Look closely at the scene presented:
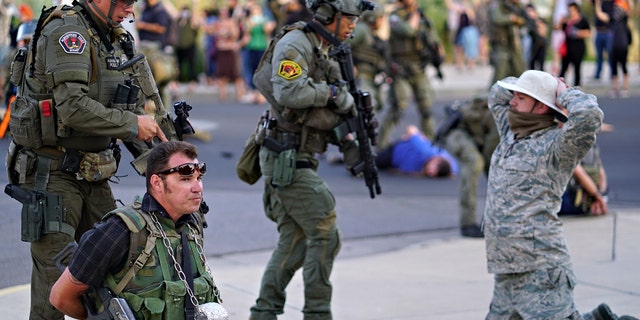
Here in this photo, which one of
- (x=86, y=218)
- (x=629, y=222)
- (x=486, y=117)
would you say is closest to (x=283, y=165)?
(x=86, y=218)

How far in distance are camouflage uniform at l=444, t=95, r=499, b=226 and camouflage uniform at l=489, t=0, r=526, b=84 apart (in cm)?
622

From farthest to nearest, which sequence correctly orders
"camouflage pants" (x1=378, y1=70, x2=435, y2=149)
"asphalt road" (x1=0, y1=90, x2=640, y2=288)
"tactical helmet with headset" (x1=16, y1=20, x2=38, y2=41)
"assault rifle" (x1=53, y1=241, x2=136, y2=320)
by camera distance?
1. "camouflage pants" (x1=378, y1=70, x2=435, y2=149)
2. "asphalt road" (x1=0, y1=90, x2=640, y2=288)
3. "tactical helmet with headset" (x1=16, y1=20, x2=38, y2=41)
4. "assault rifle" (x1=53, y1=241, x2=136, y2=320)

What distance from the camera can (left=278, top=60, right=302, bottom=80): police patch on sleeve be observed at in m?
6.27

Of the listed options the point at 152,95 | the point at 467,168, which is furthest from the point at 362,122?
the point at 467,168

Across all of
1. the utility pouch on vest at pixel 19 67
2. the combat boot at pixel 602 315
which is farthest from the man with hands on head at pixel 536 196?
the utility pouch on vest at pixel 19 67

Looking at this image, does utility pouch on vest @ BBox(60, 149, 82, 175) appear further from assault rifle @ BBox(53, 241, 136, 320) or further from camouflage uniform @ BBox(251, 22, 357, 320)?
camouflage uniform @ BBox(251, 22, 357, 320)

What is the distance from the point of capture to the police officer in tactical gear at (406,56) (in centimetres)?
1382

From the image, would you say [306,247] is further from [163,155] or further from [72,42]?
[163,155]

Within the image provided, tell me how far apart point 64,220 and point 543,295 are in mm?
2360

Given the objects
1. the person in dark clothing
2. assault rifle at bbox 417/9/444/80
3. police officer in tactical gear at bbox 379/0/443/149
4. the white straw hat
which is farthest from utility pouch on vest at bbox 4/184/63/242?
the person in dark clothing

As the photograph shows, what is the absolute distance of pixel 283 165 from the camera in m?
6.38

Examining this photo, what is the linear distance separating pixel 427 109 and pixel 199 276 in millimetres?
10160

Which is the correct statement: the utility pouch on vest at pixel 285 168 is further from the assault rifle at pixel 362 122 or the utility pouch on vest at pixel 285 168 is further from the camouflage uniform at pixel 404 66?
the camouflage uniform at pixel 404 66

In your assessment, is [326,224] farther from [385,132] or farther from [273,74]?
[385,132]
